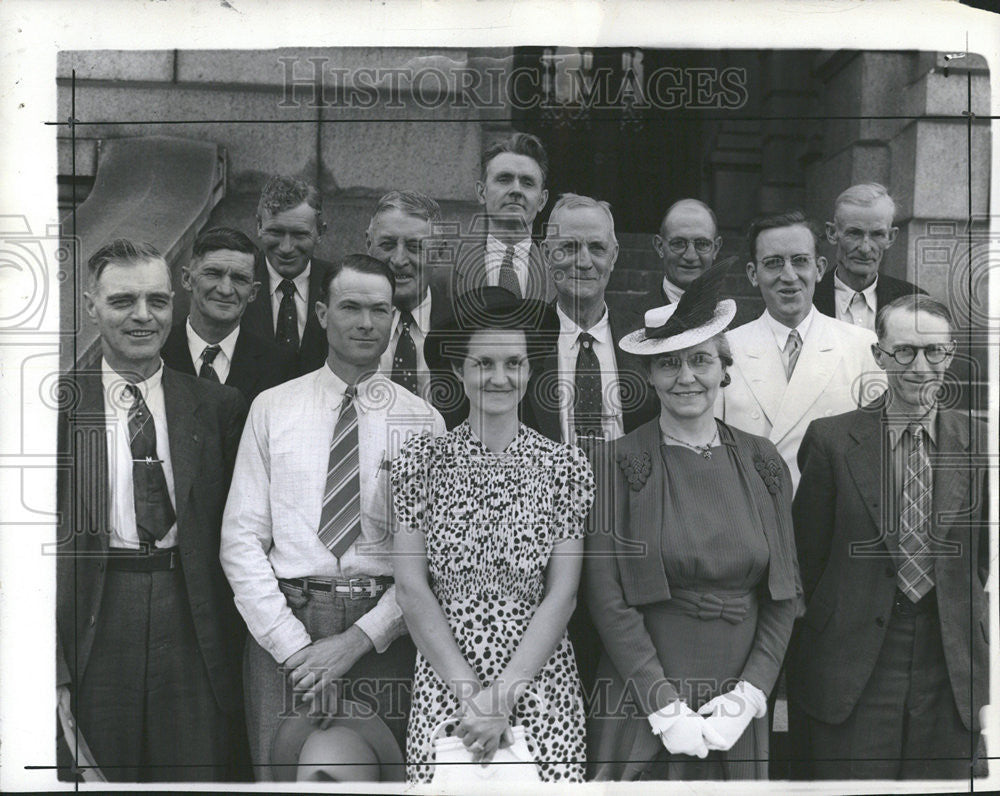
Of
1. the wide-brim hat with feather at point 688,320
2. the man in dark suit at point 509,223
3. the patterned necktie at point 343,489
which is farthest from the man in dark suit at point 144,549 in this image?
the wide-brim hat with feather at point 688,320

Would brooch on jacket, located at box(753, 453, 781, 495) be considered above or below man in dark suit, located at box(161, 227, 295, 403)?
below

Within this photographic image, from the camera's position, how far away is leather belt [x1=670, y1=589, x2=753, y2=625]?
461 cm

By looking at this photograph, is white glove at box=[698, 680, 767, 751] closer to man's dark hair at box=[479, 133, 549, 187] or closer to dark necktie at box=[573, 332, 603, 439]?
dark necktie at box=[573, 332, 603, 439]

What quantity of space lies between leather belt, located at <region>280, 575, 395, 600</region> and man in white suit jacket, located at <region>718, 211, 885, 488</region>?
169 cm

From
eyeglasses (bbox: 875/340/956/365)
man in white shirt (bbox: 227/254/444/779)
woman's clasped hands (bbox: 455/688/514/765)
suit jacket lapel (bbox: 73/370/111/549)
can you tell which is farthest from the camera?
eyeglasses (bbox: 875/340/956/365)

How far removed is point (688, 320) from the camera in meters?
4.78

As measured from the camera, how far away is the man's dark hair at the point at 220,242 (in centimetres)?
486

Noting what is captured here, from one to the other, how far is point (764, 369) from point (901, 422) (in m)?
0.63

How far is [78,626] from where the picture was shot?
480 centimetres

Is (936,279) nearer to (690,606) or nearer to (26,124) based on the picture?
(690,606)

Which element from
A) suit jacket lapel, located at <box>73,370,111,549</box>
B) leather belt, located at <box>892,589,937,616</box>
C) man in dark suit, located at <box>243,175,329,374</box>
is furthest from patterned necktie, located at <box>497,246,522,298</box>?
leather belt, located at <box>892,589,937,616</box>

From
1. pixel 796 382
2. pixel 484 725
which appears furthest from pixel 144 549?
A: pixel 796 382

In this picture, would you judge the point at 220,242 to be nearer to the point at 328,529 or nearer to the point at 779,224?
the point at 328,529

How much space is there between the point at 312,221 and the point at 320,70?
2.09ft
